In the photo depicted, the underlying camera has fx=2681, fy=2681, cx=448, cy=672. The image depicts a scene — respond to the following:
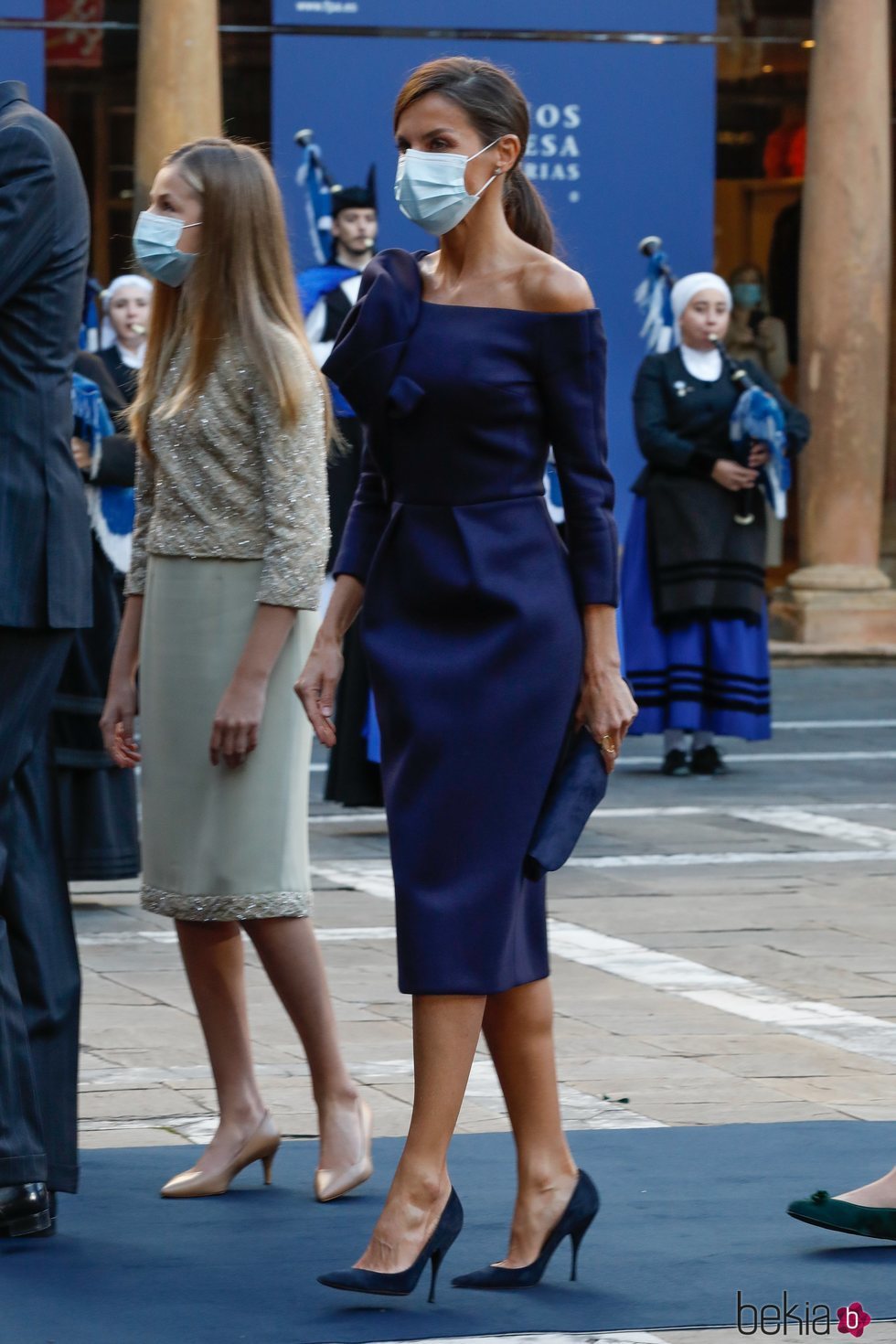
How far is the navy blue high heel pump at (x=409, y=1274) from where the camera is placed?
391 cm

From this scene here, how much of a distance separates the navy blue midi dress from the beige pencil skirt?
23.2 inches

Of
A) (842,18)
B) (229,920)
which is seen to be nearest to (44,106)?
(842,18)

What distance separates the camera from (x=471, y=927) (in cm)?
400

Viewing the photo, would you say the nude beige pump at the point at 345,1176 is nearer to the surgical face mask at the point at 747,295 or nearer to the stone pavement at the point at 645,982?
the stone pavement at the point at 645,982

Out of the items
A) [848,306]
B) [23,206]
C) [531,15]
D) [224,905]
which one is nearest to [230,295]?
[23,206]

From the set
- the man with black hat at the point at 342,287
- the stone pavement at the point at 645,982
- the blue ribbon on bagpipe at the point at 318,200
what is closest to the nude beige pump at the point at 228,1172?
the stone pavement at the point at 645,982

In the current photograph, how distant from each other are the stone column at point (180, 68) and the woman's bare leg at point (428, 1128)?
12323 millimetres

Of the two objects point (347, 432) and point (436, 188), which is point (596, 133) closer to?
point (347, 432)

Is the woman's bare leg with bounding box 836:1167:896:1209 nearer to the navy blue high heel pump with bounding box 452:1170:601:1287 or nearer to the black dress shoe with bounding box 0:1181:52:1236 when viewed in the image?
the navy blue high heel pump with bounding box 452:1170:601:1287

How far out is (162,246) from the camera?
4.71m

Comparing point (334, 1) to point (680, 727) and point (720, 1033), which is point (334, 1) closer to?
point (680, 727)

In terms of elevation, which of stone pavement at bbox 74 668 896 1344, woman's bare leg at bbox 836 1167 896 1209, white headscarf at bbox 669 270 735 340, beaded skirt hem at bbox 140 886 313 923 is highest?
white headscarf at bbox 669 270 735 340

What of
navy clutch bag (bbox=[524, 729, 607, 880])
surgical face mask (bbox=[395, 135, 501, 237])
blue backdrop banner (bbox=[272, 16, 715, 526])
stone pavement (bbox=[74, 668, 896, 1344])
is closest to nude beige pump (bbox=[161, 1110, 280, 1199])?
stone pavement (bbox=[74, 668, 896, 1344])

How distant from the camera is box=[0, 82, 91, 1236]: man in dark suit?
4.23 meters
